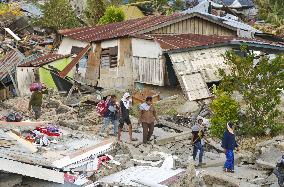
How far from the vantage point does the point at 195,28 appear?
78.7 ft

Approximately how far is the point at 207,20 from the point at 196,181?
48.8 feet

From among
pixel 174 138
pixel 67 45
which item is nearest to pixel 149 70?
pixel 67 45

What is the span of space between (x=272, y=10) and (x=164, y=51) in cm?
1945

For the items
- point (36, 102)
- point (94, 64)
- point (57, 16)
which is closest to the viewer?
point (36, 102)

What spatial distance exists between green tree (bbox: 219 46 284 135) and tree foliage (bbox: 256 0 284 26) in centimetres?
1986

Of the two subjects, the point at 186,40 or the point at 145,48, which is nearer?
the point at 145,48

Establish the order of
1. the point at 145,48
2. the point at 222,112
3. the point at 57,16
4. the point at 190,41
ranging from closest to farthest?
the point at 222,112
the point at 145,48
the point at 190,41
the point at 57,16

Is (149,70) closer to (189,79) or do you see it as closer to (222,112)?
(189,79)

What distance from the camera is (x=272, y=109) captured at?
48.3 ft

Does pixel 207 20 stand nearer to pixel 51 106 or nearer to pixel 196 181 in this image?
pixel 51 106

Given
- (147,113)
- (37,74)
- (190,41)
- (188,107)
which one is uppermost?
(190,41)

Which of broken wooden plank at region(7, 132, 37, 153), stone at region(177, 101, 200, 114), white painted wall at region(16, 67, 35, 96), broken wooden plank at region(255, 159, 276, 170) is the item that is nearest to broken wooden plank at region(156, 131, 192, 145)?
broken wooden plank at region(255, 159, 276, 170)

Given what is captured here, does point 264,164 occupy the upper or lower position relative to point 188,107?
lower

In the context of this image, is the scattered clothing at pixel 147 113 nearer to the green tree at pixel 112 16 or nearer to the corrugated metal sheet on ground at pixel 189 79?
the corrugated metal sheet on ground at pixel 189 79
